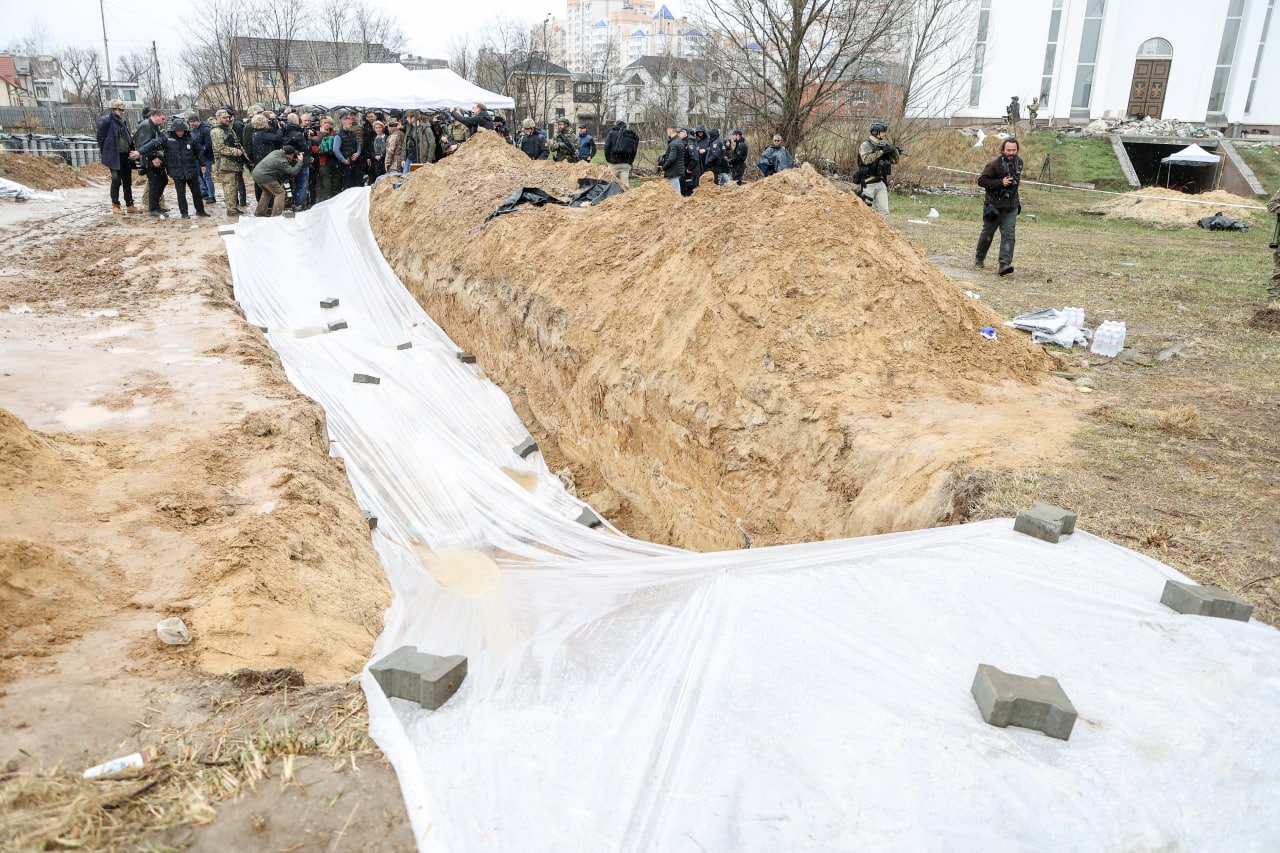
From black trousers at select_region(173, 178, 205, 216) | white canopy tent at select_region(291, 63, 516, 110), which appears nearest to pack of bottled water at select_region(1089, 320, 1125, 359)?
black trousers at select_region(173, 178, 205, 216)

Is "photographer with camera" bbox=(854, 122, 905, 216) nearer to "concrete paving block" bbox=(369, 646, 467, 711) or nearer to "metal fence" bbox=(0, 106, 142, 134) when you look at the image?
"concrete paving block" bbox=(369, 646, 467, 711)

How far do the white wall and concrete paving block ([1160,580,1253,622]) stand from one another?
36.5 metres

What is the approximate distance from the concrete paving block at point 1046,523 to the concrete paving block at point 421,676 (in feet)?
8.56

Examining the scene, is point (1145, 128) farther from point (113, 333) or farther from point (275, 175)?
point (113, 333)

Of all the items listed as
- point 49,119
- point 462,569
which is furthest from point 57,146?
point 462,569

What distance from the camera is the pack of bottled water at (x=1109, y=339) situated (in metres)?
7.61

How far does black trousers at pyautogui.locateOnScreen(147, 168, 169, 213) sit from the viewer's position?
45.4ft

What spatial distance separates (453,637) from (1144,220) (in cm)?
2119

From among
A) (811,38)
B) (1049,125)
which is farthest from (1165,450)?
(1049,125)

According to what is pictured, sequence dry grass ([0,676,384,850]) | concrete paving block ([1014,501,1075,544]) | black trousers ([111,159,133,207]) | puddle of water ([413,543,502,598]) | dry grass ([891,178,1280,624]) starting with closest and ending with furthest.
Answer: dry grass ([0,676,384,850]), concrete paving block ([1014,501,1075,544]), dry grass ([891,178,1280,624]), puddle of water ([413,543,502,598]), black trousers ([111,159,133,207])

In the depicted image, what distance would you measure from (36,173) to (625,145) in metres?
14.5

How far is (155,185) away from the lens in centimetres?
1409

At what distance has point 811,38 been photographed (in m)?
19.4

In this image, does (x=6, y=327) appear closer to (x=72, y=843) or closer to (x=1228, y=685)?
(x=72, y=843)
